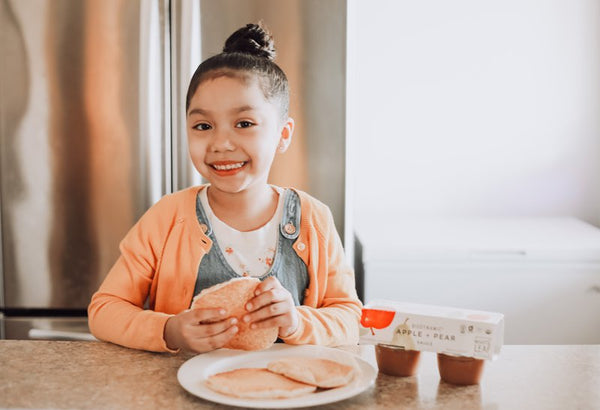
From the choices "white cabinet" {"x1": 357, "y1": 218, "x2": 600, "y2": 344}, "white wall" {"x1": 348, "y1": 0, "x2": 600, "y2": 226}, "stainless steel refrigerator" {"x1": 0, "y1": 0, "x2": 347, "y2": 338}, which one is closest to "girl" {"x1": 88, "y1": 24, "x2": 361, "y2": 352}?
"stainless steel refrigerator" {"x1": 0, "y1": 0, "x2": 347, "y2": 338}

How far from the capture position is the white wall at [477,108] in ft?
9.23

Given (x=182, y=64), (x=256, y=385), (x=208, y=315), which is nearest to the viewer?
(x=256, y=385)

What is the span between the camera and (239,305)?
41.1 inches

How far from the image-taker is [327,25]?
212cm

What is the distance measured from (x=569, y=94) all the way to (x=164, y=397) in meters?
2.41

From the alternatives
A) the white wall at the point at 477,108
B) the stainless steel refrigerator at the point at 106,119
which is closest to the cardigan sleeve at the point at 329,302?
the stainless steel refrigerator at the point at 106,119

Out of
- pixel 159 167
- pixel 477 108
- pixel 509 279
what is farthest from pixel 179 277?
pixel 477 108

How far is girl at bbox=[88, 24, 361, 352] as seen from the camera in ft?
4.06

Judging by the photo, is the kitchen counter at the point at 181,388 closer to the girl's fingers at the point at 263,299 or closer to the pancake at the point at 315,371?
the pancake at the point at 315,371

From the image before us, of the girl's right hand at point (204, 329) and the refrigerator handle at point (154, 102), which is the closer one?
the girl's right hand at point (204, 329)

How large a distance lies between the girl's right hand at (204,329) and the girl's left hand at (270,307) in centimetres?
3

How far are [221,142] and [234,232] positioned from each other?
0.22 m

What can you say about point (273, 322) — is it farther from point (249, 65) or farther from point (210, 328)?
point (249, 65)

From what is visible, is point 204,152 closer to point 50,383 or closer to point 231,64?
point 231,64
